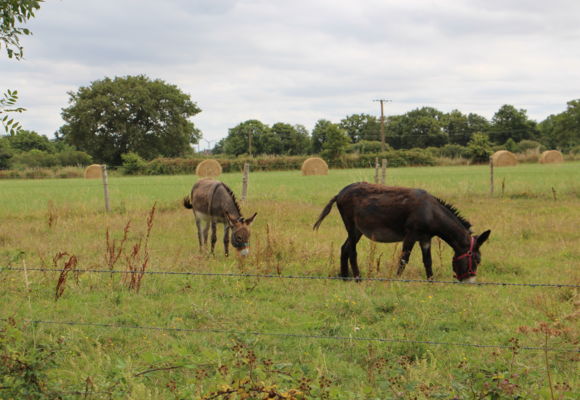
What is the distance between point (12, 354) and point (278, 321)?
3215mm

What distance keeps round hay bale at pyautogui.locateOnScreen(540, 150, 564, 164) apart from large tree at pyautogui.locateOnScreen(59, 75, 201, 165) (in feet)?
149

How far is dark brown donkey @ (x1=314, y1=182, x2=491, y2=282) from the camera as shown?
7664mm

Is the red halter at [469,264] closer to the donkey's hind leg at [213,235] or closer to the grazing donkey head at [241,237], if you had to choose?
the grazing donkey head at [241,237]

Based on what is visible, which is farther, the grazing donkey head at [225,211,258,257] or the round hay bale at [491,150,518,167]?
the round hay bale at [491,150,518,167]

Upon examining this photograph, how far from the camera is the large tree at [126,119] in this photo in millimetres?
67375

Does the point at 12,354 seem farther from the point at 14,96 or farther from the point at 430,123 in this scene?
the point at 430,123

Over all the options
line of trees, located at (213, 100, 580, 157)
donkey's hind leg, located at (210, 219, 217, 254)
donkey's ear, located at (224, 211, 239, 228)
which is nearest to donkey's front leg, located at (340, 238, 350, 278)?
donkey's ear, located at (224, 211, 239, 228)

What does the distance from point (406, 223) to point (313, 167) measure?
33.0 meters

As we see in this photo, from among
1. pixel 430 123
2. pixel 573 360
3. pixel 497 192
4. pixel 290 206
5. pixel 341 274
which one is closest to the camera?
pixel 573 360

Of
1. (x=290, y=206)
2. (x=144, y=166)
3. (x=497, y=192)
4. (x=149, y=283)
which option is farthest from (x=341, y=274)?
(x=144, y=166)

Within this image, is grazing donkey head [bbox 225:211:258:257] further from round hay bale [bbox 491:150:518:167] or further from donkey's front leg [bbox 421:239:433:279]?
round hay bale [bbox 491:150:518:167]

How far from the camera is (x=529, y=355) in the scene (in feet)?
16.3

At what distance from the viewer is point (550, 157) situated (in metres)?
52.3

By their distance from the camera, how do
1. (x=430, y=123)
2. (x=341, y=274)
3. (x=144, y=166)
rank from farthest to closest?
(x=430, y=123)
(x=144, y=166)
(x=341, y=274)
